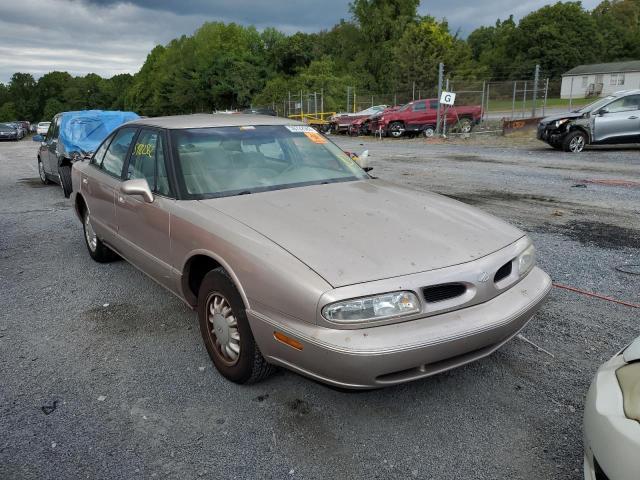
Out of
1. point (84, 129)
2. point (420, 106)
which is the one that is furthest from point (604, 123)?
point (84, 129)

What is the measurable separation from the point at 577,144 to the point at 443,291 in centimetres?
1435

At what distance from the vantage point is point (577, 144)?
1485cm

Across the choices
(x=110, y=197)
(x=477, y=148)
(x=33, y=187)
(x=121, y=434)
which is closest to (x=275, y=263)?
(x=121, y=434)

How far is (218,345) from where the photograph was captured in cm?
314

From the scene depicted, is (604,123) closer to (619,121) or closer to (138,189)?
(619,121)

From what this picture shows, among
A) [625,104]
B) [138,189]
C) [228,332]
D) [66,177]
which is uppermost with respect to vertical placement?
[625,104]

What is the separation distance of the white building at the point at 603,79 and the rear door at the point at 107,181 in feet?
213

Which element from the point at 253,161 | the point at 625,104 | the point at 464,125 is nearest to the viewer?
the point at 253,161

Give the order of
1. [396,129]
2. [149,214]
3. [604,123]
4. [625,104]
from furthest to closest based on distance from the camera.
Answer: [396,129]
[604,123]
[625,104]
[149,214]

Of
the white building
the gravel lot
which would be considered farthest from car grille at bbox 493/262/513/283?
the white building

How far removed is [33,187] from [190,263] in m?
10.3

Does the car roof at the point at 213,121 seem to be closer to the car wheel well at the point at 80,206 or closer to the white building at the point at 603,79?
the car wheel well at the point at 80,206

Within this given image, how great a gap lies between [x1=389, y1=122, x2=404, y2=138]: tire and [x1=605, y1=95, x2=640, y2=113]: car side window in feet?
38.2

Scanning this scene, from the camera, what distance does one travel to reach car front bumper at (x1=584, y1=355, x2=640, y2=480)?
5.40 feet
